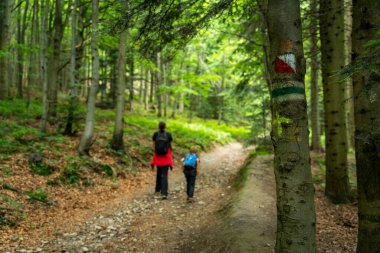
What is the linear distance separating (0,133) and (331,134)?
10.4 m

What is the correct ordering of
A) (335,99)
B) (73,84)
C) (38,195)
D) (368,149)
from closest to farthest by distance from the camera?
(368,149)
(38,195)
(335,99)
(73,84)

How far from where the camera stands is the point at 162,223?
686 cm

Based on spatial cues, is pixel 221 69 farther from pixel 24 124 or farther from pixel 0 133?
pixel 0 133

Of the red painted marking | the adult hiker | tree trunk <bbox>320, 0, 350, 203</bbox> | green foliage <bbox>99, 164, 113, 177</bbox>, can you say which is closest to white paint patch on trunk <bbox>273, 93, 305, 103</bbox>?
the red painted marking

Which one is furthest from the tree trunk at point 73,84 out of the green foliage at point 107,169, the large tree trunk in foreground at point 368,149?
the large tree trunk in foreground at point 368,149

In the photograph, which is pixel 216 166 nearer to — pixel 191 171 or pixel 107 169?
pixel 107 169

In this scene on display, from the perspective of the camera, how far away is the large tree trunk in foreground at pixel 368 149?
13.2ft

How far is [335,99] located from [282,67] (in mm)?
5572

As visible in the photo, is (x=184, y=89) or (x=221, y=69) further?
(x=221, y=69)

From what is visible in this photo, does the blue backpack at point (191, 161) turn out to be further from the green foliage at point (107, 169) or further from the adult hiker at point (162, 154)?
the green foliage at point (107, 169)

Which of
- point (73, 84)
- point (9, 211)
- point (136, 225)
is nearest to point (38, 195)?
point (9, 211)

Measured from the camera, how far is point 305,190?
2.86 meters

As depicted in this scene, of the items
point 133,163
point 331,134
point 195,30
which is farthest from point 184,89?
point 195,30

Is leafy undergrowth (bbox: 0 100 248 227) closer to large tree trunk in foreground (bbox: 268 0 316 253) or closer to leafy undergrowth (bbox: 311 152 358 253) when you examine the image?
large tree trunk in foreground (bbox: 268 0 316 253)
